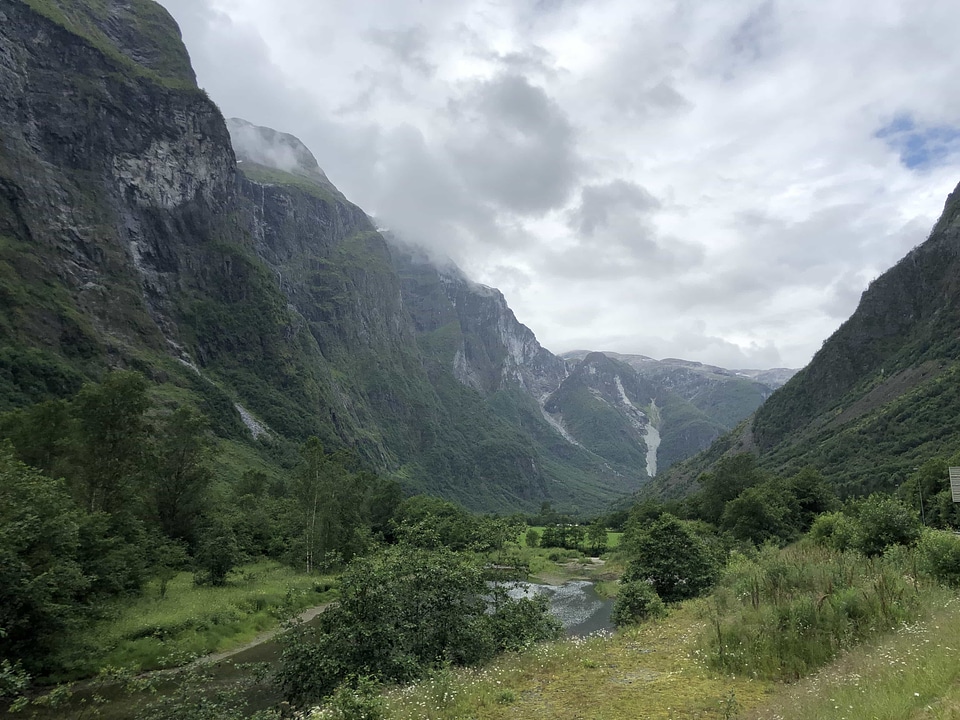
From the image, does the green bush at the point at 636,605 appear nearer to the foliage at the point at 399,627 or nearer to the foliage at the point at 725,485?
the foliage at the point at 399,627

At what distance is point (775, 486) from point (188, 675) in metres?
93.9

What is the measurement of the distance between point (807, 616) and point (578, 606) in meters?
47.5

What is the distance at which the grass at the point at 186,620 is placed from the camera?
97.3 feet

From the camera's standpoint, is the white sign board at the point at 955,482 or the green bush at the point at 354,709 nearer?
the green bush at the point at 354,709

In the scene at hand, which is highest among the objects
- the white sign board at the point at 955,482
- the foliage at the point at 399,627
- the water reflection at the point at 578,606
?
the white sign board at the point at 955,482

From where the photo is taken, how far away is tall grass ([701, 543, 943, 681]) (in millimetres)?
14359

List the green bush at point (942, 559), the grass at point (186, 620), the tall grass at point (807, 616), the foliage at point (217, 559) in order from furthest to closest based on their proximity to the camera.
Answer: the foliage at point (217, 559), the grass at point (186, 620), the green bush at point (942, 559), the tall grass at point (807, 616)

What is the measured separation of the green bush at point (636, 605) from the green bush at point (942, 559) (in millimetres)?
12536

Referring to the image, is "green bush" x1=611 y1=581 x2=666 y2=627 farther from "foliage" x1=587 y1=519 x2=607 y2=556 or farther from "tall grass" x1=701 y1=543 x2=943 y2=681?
"foliage" x1=587 y1=519 x2=607 y2=556

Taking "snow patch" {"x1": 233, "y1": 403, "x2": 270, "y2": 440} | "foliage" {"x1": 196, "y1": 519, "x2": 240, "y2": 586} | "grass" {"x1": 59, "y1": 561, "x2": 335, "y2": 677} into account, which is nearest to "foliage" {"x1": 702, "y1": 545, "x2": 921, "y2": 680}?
"grass" {"x1": 59, "y1": 561, "x2": 335, "y2": 677}

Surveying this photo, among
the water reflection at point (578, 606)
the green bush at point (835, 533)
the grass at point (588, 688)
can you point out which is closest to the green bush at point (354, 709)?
the grass at point (588, 688)

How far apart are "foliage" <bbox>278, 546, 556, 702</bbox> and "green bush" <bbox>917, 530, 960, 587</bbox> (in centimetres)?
1448

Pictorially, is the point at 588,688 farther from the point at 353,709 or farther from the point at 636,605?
the point at 636,605

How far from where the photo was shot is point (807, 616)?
15.4 m
